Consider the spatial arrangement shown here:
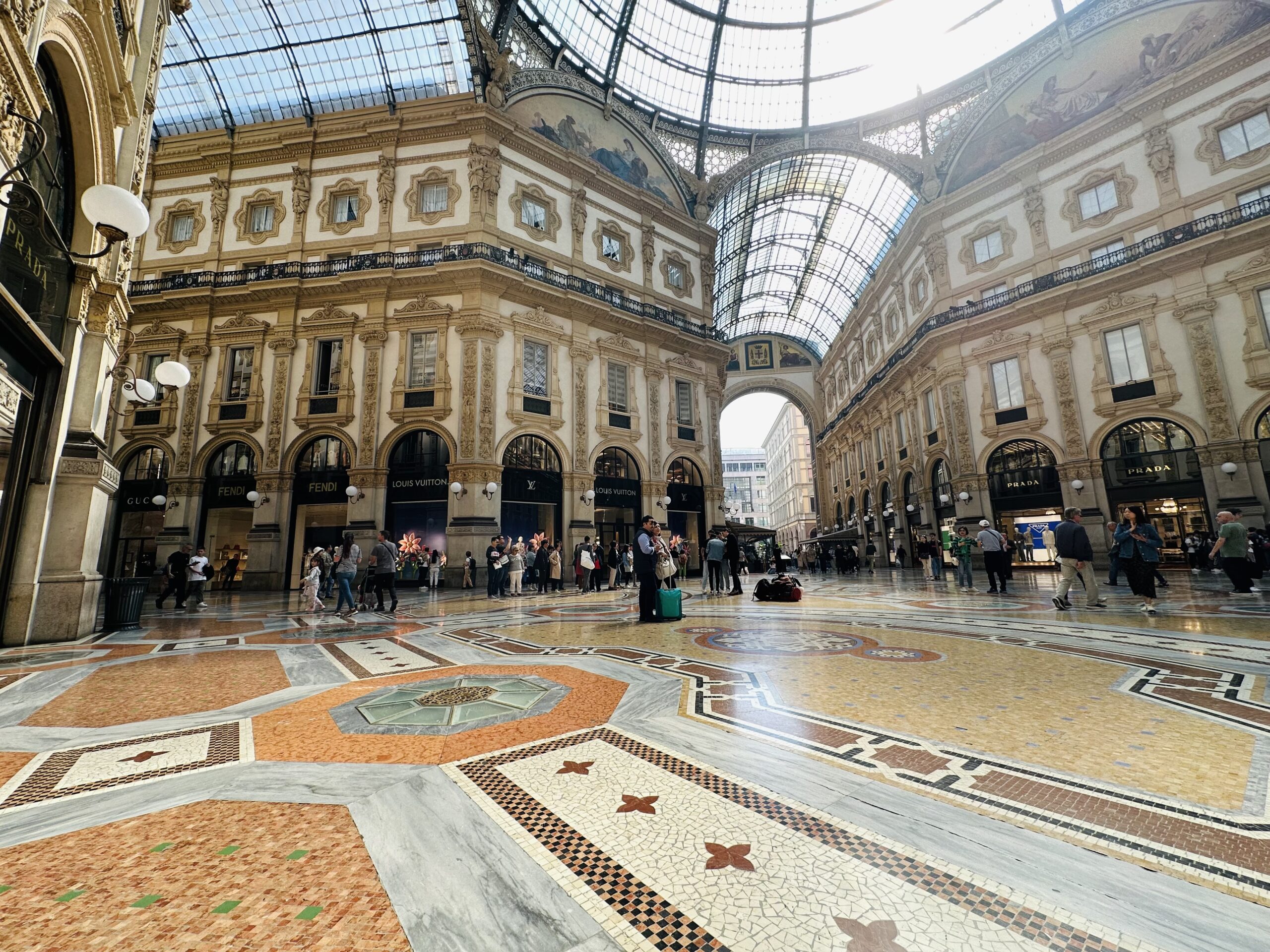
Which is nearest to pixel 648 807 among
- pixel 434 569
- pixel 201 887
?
pixel 201 887

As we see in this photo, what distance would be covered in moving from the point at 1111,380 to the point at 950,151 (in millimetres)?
12477

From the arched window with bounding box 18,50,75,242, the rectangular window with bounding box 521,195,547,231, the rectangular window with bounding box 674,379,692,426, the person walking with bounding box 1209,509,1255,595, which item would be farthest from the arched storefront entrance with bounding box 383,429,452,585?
the person walking with bounding box 1209,509,1255,595

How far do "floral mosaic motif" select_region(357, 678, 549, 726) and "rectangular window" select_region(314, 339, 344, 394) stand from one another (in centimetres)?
1638

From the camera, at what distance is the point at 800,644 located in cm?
561

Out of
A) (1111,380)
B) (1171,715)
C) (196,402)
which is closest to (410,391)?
(196,402)

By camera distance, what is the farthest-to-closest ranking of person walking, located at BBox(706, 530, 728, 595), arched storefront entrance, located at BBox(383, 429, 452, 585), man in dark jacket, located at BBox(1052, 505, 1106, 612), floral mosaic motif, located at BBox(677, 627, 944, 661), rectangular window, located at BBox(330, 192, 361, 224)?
rectangular window, located at BBox(330, 192, 361, 224), arched storefront entrance, located at BBox(383, 429, 452, 585), person walking, located at BBox(706, 530, 728, 595), man in dark jacket, located at BBox(1052, 505, 1106, 612), floral mosaic motif, located at BBox(677, 627, 944, 661)

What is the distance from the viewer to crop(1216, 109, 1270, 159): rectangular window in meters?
16.3

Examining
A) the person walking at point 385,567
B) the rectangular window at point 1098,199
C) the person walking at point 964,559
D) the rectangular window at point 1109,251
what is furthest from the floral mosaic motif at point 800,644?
the rectangular window at point 1098,199

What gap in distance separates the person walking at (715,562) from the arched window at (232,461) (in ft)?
50.1

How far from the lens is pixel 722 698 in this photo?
3.58 metres

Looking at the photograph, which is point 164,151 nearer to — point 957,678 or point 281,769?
point 281,769

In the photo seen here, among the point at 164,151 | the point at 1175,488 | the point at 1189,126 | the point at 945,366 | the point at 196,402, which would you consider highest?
the point at 164,151

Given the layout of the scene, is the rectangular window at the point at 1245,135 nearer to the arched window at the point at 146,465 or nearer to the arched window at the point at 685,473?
the arched window at the point at 685,473

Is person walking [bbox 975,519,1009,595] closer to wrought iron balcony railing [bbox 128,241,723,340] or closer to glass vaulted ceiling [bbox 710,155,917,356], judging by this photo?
wrought iron balcony railing [bbox 128,241,723,340]
